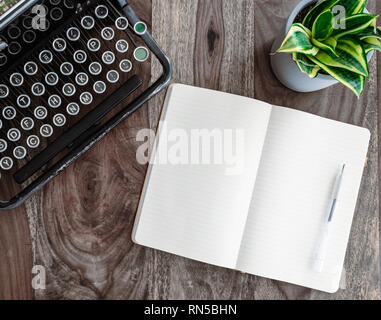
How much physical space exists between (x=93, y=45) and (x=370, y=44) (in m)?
0.51

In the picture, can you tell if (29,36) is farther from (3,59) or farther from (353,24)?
(353,24)

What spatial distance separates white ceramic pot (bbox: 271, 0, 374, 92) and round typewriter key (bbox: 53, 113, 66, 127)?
449mm

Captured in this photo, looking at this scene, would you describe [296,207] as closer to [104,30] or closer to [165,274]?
[165,274]

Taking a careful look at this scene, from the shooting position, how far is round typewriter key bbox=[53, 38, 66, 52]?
0.75m

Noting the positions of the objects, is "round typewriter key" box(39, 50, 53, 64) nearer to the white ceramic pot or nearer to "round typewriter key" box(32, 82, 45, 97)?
"round typewriter key" box(32, 82, 45, 97)

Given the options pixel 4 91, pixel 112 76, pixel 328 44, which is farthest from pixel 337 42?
pixel 4 91

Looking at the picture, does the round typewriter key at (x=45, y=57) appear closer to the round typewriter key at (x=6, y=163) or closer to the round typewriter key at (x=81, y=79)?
the round typewriter key at (x=81, y=79)

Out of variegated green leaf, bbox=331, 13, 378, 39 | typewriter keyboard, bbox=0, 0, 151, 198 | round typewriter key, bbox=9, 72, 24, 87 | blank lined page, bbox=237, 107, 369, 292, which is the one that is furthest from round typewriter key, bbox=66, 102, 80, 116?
variegated green leaf, bbox=331, 13, 378, 39

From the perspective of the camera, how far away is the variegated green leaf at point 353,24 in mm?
627

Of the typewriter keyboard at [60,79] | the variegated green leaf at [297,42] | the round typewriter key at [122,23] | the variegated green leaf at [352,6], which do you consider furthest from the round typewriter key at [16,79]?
the variegated green leaf at [352,6]

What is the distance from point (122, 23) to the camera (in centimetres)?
74

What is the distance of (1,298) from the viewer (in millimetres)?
818

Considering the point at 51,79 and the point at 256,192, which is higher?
the point at 51,79

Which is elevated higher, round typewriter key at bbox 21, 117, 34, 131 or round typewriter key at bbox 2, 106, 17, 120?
round typewriter key at bbox 2, 106, 17, 120
